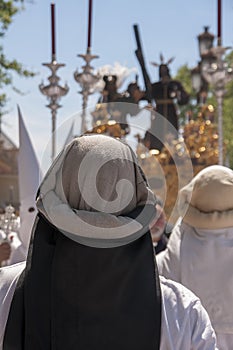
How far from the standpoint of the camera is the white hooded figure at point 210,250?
3.12 metres

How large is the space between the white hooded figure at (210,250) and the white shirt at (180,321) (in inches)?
52.0

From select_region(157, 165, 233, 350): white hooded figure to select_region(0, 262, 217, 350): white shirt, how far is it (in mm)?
1320

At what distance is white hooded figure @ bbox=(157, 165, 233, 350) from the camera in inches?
123

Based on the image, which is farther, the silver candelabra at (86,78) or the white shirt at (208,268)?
the silver candelabra at (86,78)

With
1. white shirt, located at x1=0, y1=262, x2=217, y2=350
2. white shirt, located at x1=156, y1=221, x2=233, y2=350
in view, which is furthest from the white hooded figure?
white shirt, located at x1=0, y1=262, x2=217, y2=350

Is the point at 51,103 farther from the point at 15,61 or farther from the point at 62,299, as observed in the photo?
the point at 62,299

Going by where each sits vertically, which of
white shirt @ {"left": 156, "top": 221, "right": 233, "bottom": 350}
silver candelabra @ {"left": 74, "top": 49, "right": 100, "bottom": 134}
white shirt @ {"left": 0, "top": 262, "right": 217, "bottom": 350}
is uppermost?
silver candelabra @ {"left": 74, "top": 49, "right": 100, "bottom": 134}

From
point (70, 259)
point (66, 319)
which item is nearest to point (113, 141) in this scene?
point (70, 259)

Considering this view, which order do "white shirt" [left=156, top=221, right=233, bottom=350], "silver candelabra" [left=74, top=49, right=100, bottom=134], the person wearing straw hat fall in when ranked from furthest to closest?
"silver candelabra" [left=74, top=49, right=100, bottom=134] < "white shirt" [left=156, top=221, right=233, bottom=350] < the person wearing straw hat

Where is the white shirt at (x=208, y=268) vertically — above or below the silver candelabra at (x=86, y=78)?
below

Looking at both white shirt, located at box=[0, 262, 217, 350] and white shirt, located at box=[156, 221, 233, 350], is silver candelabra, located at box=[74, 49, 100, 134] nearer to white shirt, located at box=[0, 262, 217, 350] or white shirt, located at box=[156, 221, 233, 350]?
white shirt, located at box=[156, 221, 233, 350]

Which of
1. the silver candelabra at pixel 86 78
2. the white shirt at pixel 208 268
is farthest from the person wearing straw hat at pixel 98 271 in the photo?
the silver candelabra at pixel 86 78

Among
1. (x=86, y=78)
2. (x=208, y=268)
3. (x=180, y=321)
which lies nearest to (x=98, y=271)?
(x=180, y=321)

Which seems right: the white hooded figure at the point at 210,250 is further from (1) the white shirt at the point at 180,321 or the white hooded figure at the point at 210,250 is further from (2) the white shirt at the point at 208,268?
(1) the white shirt at the point at 180,321
